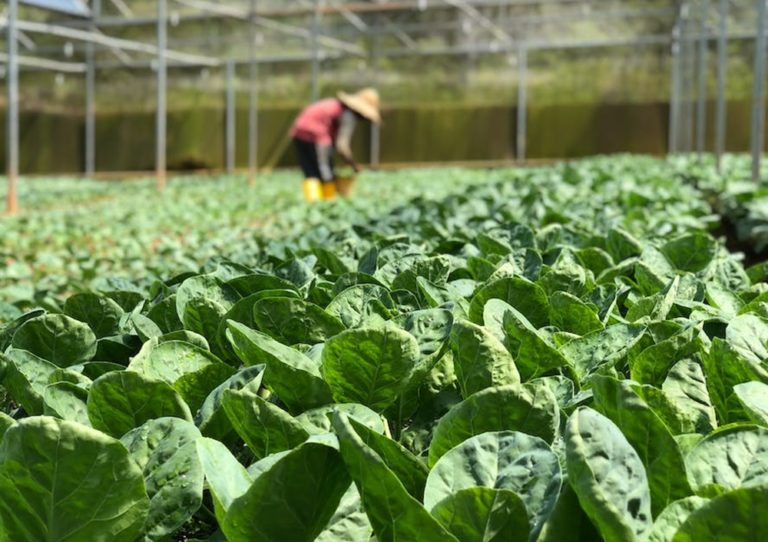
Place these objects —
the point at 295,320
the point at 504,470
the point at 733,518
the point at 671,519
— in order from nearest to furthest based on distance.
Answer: the point at 733,518 → the point at 671,519 → the point at 504,470 → the point at 295,320

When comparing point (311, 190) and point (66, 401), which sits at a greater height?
point (311, 190)

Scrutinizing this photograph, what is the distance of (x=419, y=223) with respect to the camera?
5082 millimetres

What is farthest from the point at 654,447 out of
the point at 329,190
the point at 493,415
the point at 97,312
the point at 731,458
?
the point at 329,190

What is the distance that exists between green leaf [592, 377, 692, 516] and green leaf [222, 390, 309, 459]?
0.42 meters

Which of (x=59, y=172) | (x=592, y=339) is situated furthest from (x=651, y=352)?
(x=59, y=172)

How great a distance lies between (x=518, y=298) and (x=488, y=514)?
1.06 meters

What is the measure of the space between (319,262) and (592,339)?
1557 mm

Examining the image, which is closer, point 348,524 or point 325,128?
point 348,524

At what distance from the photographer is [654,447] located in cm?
122

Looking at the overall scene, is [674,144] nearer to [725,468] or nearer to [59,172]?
[59,172]

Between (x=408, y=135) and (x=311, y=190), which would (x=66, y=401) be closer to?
(x=311, y=190)

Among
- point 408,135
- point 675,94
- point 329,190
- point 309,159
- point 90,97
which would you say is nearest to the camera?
point 329,190

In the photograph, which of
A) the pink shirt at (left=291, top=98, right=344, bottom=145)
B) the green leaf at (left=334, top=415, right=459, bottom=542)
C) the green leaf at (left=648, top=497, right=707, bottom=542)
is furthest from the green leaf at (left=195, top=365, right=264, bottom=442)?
the pink shirt at (left=291, top=98, right=344, bottom=145)

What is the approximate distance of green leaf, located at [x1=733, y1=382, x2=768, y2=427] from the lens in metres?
1.37
